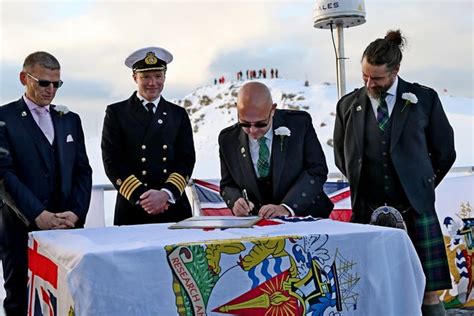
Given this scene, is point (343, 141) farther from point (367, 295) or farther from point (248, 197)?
point (367, 295)

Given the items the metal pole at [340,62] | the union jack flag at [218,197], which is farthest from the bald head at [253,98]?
the metal pole at [340,62]

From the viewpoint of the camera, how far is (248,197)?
10.2ft

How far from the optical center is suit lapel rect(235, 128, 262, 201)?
310 centimetres

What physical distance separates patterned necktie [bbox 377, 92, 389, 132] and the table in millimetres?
954

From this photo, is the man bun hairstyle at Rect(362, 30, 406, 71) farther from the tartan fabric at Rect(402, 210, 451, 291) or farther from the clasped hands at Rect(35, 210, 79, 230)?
the clasped hands at Rect(35, 210, 79, 230)

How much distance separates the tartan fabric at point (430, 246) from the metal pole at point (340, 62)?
3.23 m

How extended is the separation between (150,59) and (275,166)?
3.07ft

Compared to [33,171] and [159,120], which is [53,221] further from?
[159,120]

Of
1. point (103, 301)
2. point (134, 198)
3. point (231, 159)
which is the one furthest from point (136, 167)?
point (103, 301)

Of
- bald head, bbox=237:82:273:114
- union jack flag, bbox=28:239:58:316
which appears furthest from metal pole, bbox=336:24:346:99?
union jack flag, bbox=28:239:58:316

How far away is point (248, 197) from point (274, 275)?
105 centimetres

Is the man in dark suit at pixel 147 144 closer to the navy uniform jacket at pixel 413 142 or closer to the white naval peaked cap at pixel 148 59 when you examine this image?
the white naval peaked cap at pixel 148 59

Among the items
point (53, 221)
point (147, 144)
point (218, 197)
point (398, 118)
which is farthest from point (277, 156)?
point (218, 197)

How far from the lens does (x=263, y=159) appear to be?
311cm
